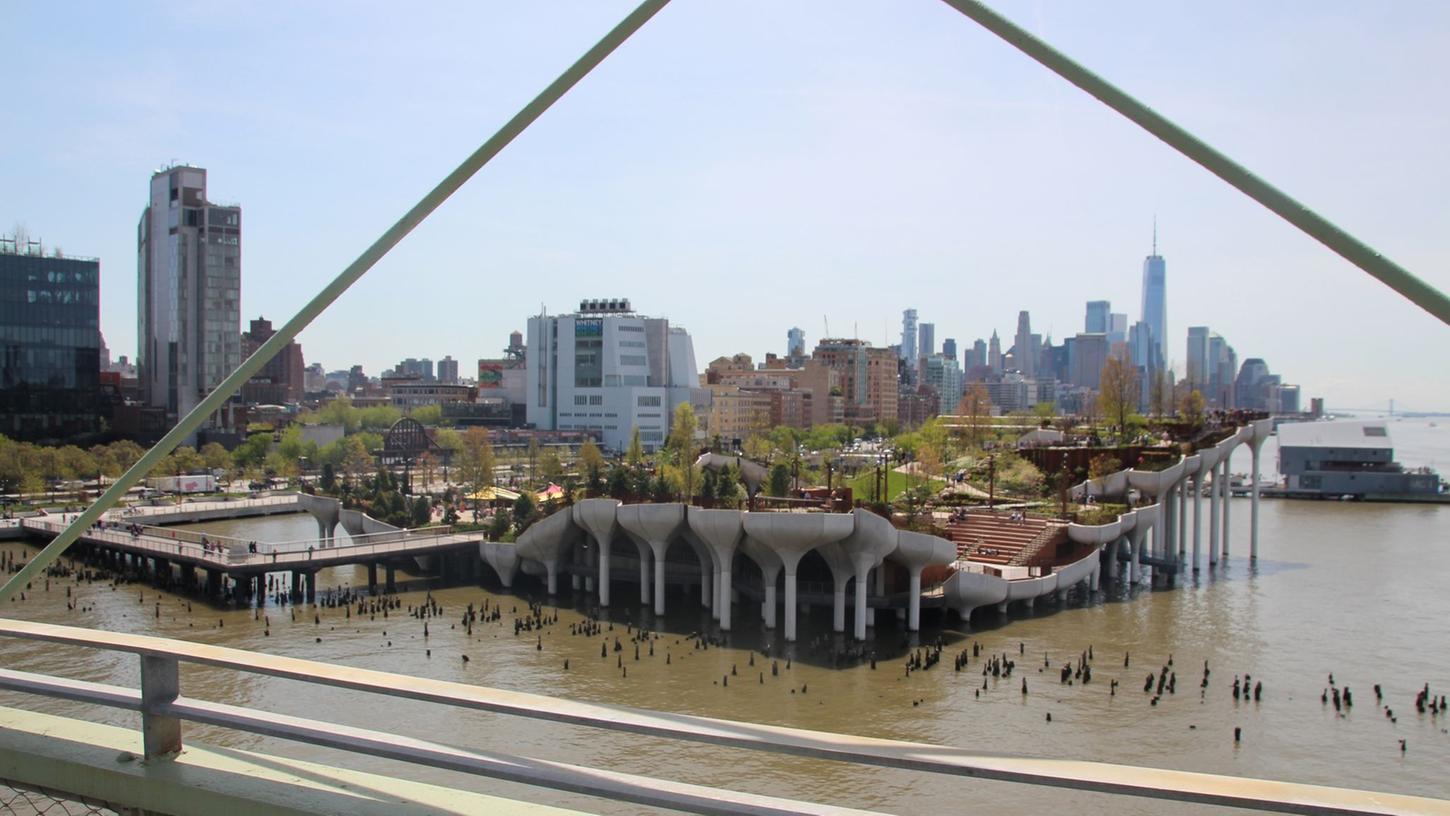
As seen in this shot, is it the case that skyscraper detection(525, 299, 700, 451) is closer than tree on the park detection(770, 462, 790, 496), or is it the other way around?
tree on the park detection(770, 462, 790, 496)

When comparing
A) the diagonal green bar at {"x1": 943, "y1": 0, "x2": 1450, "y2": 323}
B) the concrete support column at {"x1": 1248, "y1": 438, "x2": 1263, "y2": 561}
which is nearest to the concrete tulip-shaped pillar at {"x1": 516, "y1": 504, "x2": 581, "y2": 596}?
the concrete support column at {"x1": 1248, "y1": 438, "x2": 1263, "y2": 561}

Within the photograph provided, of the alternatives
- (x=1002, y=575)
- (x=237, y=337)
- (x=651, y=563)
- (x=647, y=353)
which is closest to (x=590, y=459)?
(x=651, y=563)

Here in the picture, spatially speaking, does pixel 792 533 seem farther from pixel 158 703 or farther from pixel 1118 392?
pixel 1118 392

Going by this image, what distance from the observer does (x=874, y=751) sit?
2686 mm

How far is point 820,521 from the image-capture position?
24.9 metres

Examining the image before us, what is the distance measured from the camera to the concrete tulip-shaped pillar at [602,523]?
30.6 meters

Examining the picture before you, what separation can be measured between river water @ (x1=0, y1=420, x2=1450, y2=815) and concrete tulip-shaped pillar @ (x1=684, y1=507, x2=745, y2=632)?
110cm

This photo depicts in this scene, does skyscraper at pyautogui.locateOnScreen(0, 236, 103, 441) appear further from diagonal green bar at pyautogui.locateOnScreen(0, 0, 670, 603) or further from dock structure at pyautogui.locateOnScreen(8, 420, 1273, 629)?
diagonal green bar at pyautogui.locateOnScreen(0, 0, 670, 603)

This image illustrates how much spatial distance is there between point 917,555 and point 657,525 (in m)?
7.41

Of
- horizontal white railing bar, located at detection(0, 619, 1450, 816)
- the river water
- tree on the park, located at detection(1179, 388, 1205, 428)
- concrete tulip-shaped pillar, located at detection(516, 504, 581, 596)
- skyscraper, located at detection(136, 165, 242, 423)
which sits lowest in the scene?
the river water

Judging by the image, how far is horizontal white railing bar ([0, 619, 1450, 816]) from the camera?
243cm

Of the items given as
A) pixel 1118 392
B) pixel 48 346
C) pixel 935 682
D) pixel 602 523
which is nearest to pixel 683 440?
pixel 1118 392

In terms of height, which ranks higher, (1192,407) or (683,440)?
(1192,407)

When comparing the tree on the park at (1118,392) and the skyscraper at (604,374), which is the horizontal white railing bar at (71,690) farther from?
the skyscraper at (604,374)
